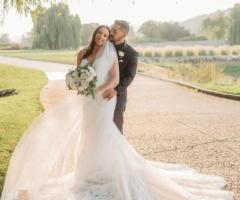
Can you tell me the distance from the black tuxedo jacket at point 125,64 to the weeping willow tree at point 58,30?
162 ft

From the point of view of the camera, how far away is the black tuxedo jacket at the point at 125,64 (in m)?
5.95

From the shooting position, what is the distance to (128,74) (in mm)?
6051

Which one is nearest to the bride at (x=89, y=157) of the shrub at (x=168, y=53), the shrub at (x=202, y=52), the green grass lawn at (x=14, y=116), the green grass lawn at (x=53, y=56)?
the green grass lawn at (x=14, y=116)

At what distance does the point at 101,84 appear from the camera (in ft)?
18.1

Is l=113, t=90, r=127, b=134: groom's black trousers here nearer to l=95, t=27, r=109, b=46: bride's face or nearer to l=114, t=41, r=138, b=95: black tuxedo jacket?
l=114, t=41, r=138, b=95: black tuxedo jacket

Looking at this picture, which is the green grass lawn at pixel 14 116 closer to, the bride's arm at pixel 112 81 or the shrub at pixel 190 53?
the bride's arm at pixel 112 81

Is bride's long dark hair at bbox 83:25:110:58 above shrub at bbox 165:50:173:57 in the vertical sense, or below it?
above

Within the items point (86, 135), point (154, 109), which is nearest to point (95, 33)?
point (86, 135)

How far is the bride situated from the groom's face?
23 centimetres

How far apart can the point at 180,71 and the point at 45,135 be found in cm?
2264

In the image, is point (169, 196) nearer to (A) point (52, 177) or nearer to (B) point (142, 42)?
(A) point (52, 177)

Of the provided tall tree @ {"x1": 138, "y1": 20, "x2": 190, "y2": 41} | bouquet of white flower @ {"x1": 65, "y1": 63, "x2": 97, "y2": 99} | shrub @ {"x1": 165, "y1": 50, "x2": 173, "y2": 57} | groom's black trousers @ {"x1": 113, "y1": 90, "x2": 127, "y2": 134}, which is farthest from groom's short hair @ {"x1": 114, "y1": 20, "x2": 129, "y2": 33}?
tall tree @ {"x1": 138, "y1": 20, "x2": 190, "y2": 41}

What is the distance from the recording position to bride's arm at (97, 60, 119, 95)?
17.9 feet

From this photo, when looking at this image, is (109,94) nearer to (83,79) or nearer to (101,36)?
(83,79)
